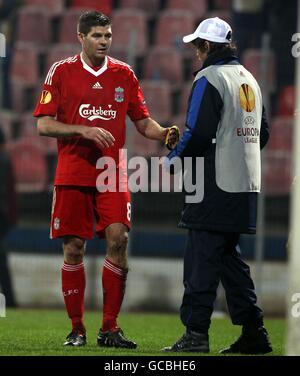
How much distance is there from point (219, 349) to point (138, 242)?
5241mm

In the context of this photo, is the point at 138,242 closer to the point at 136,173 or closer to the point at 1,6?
the point at 136,173

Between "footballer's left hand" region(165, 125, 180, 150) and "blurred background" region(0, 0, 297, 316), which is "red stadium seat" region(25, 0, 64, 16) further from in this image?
"footballer's left hand" region(165, 125, 180, 150)

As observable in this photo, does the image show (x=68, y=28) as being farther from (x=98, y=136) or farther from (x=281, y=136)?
(x=98, y=136)

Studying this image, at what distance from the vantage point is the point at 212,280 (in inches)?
288

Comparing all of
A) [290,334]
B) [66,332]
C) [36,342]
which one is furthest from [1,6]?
[290,334]

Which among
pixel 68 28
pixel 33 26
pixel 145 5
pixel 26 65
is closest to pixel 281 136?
pixel 26 65

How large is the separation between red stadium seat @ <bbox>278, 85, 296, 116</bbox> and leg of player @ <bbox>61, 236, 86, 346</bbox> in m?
5.96

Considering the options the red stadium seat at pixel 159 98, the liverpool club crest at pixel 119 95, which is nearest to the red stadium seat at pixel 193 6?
the red stadium seat at pixel 159 98

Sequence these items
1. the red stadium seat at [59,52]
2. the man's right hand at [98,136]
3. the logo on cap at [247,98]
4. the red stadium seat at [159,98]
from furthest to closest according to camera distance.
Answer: the red stadium seat at [59,52] → the red stadium seat at [159,98] → the man's right hand at [98,136] → the logo on cap at [247,98]

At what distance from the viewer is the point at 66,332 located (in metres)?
9.29

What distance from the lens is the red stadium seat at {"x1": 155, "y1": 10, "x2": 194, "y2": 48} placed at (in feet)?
52.2

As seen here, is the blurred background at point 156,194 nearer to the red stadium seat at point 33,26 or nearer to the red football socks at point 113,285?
the red stadium seat at point 33,26

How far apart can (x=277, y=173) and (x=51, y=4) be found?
5.58m

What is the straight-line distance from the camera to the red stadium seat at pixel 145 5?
55.1ft
